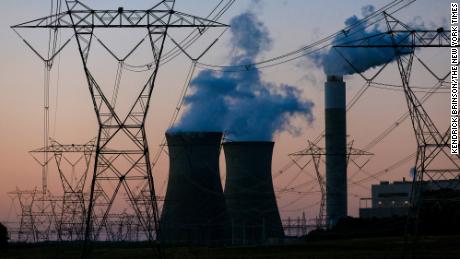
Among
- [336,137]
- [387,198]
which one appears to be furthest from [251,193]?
[387,198]

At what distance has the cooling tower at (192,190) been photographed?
82.2 m

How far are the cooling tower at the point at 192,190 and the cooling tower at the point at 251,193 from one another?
2558 millimetres

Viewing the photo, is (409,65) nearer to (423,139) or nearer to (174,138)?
(423,139)

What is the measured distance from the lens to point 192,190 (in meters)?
83.4

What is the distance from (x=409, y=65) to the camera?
124 feet

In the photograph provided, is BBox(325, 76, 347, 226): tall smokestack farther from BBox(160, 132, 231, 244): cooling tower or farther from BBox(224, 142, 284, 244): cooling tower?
BBox(160, 132, 231, 244): cooling tower

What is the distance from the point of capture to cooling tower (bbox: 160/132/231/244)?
270 ft

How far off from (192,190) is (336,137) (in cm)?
2039

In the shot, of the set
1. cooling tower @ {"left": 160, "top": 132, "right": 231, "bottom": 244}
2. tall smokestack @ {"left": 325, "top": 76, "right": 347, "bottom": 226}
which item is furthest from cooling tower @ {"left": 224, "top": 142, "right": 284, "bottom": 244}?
tall smokestack @ {"left": 325, "top": 76, "right": 347, "bottom": 226}

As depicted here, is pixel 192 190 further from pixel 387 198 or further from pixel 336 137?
pixel 387 198

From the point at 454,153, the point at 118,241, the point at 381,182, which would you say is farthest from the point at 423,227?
the point at 381,182

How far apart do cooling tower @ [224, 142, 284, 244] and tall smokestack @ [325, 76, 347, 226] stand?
26.5 ft

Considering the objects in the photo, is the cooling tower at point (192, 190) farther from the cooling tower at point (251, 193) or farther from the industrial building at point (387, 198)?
the industrial building at point (387, 198)

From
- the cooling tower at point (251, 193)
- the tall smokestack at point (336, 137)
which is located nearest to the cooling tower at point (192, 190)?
the cooling tower at point (251, 193)
